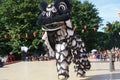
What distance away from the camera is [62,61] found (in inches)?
629

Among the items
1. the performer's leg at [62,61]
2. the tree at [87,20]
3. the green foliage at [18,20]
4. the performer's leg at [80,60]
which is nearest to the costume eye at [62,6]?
the performer's leg at [62,61]

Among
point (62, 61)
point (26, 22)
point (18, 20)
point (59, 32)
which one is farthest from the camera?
point (18, 20)

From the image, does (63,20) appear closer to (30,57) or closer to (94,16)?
(30,57)

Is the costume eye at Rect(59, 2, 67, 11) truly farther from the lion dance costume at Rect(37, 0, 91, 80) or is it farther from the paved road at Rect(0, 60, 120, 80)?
the paved road at Rect(0, 60, 120, 80)

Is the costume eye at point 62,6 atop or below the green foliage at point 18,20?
below

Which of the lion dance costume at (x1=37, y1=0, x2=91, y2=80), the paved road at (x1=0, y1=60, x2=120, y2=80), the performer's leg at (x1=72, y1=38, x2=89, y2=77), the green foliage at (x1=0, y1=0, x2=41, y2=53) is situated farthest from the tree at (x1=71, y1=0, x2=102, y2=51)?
the lion dance costume at (x1=37, y1=0, x2=91, y2=80)

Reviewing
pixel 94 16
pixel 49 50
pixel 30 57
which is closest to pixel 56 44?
pixel 49 50

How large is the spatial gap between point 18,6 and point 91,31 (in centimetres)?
1164

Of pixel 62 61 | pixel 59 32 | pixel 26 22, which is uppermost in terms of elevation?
pixel 26 22

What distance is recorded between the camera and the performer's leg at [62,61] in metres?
15.9

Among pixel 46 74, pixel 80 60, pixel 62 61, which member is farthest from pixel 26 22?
pixel 62 61

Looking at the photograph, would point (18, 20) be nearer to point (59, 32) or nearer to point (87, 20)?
point (87, 20)

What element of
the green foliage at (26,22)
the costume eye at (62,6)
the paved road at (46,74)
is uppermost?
the green foliage at (26,22)

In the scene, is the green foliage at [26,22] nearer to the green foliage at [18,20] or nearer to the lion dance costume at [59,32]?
the green foliage at [18,20]
